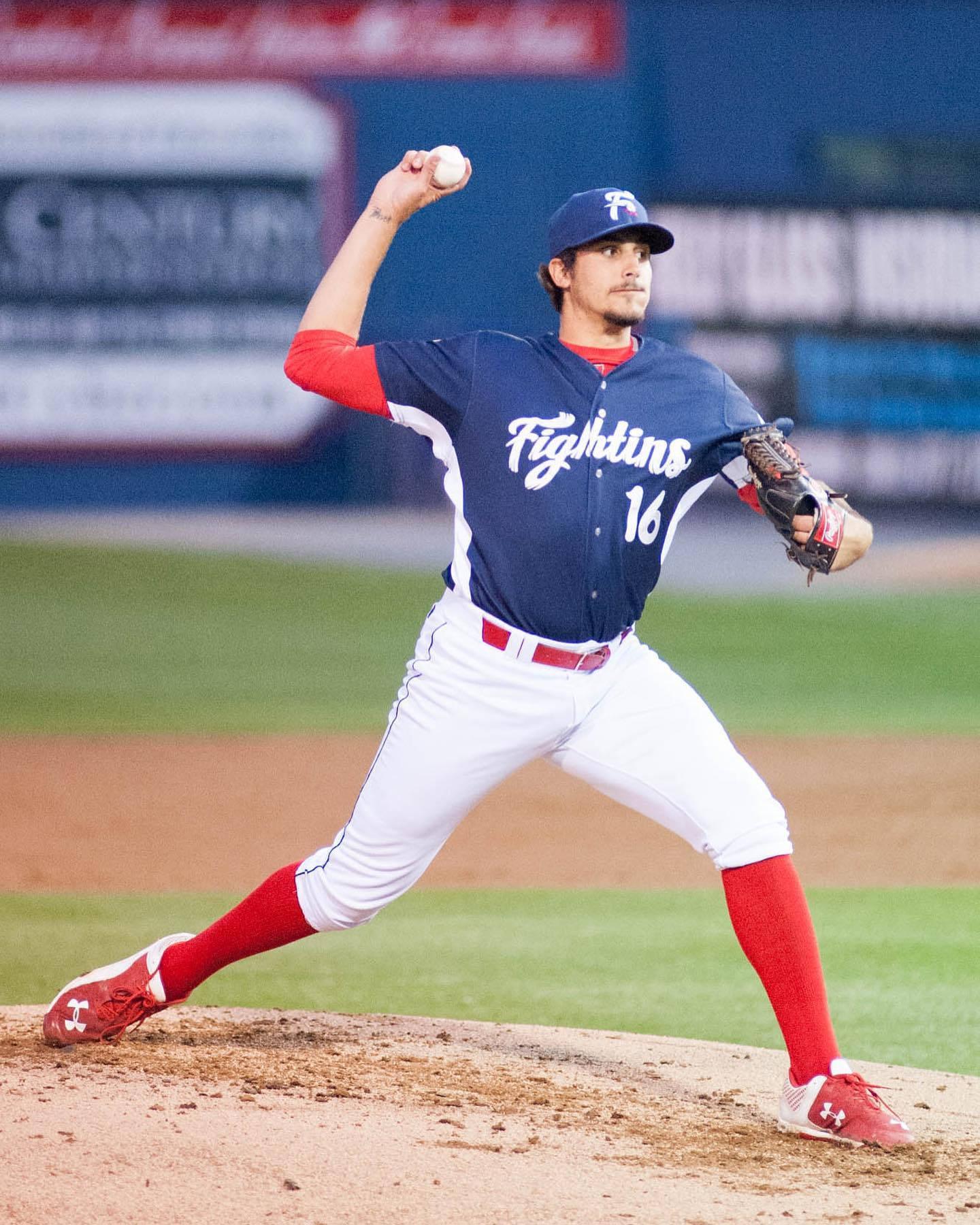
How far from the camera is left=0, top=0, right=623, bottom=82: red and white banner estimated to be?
17.3 metres

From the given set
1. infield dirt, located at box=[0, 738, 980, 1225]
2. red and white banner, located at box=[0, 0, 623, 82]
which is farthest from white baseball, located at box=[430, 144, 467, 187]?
red and white banner, located at box=[0, 0, 623, 82]

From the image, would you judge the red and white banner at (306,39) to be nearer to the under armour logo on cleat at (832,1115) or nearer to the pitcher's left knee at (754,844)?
the pitcher's left knee at (754,844)

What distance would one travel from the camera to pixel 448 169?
342cm

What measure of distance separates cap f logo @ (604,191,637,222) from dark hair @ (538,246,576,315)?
0.11 metres

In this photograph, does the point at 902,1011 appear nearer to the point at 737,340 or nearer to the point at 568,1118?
the point at 568,1118

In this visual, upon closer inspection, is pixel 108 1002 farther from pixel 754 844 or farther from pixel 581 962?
pixel 581 962

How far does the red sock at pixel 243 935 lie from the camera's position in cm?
358

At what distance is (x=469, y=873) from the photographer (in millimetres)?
6379

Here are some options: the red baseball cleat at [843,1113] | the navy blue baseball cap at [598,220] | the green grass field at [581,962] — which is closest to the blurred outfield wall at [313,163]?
the green grass field at [581,962]

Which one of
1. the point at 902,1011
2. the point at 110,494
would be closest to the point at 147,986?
the point at 902,1011

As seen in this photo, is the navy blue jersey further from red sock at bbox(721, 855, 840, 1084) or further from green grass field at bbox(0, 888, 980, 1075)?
green grass field at bbox(0, 888, 980, 1075)

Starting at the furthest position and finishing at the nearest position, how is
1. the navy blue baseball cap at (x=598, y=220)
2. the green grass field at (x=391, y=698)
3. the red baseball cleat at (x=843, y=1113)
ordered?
the green grass field at (x=391, y=698) < the navy blue baseball cap at (x=598, y=220) < the red baseball cleat at (x=843, y=1113)

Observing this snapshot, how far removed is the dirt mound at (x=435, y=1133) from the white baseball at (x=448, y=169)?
181cm

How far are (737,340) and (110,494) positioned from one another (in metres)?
7.22
